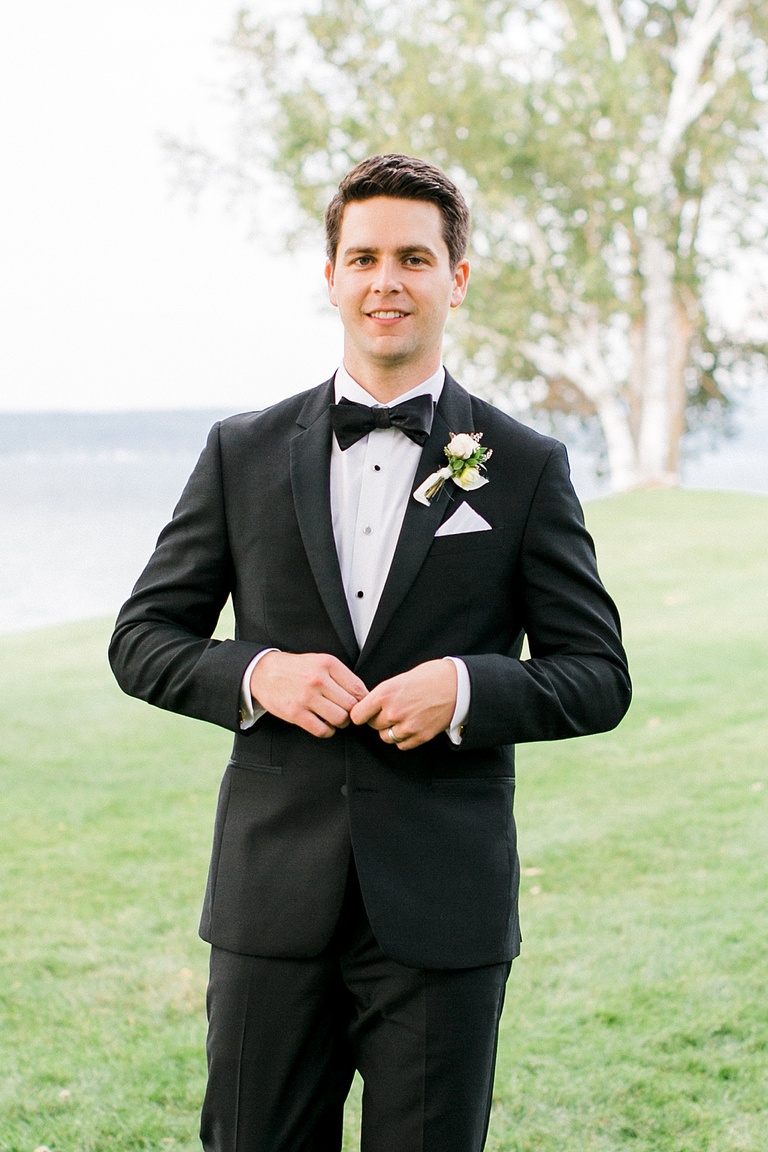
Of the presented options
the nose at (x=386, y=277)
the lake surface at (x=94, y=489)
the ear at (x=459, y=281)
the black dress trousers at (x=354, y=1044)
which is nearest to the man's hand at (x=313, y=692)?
the black dress trousers at (x=354, y=1044)

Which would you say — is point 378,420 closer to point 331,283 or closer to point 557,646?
point 331,283

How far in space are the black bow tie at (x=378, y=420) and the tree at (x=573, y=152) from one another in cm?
1787

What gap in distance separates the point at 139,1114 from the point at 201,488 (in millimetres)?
2146

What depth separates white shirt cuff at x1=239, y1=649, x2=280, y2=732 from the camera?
2.09 m

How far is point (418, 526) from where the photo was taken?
2.17 metres

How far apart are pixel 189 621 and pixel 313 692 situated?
0.37 meters

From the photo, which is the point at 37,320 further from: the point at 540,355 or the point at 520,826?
the point at 520,826

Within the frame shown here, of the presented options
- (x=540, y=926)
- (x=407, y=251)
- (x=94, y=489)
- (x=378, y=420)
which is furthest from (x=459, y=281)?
(x=94, y=489)

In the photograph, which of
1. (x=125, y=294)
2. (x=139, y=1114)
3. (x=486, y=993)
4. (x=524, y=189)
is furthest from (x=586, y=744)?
(x=125, y=294)

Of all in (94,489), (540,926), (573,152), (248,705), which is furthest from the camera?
(94,489)

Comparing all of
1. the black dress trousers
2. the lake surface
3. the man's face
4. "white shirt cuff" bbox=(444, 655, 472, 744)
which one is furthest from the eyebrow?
the lake surface

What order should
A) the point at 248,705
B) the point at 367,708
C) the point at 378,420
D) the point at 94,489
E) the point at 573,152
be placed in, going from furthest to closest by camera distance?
the point at 94,489, the point at 573,152, the point at 378,420, the point at 248,705, the point at 367,708

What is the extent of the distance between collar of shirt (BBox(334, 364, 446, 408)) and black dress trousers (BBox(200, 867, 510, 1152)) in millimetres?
803

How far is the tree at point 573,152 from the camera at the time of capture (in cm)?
1947
